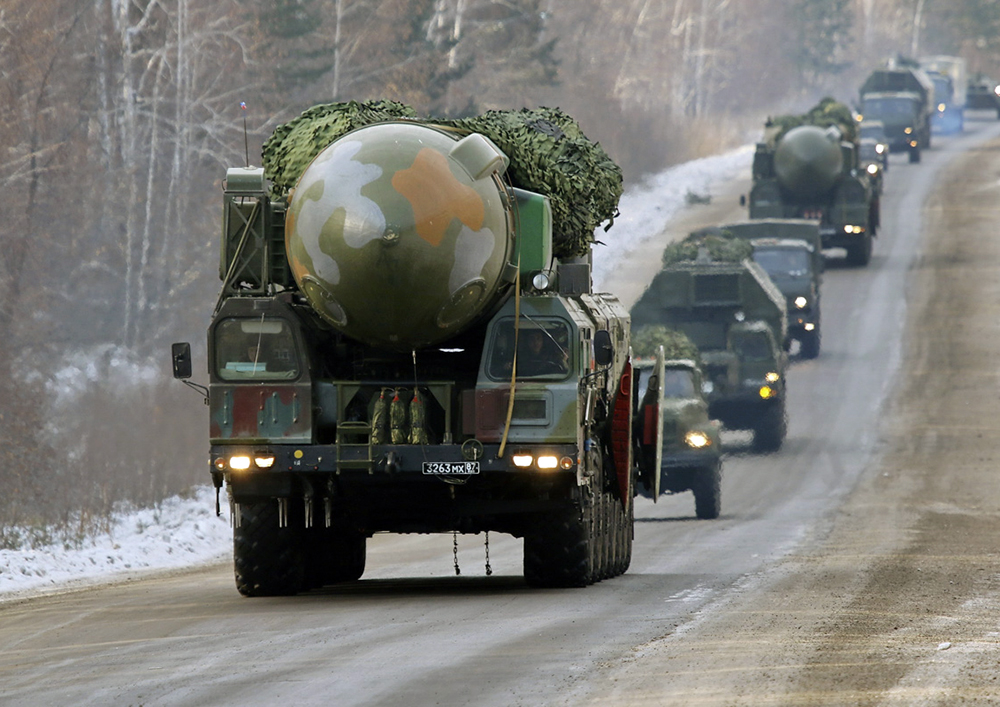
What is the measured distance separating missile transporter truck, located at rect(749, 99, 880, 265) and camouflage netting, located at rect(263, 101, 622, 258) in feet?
89.5

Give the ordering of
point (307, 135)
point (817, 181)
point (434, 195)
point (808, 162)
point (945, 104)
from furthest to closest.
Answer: point (945, 104), point (817, 181), point (808, 162), point (307, 135), point (434, 195)

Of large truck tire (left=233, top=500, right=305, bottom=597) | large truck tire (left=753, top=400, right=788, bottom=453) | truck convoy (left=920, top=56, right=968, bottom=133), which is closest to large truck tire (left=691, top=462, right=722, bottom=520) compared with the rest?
large truck tire (left=753, top=400, right=788, bottom=453)

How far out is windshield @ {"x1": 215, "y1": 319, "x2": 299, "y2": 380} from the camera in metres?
12.6

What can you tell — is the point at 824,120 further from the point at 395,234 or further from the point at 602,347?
the point at 395,234

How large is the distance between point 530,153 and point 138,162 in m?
28.0

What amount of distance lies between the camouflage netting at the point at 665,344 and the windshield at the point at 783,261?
26.1 feet

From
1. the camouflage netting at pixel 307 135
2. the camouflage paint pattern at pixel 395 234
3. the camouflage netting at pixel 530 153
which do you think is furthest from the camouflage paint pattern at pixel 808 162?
the camouflage paint pattern at pixel 395 234

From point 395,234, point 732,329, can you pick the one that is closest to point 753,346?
point 732,329

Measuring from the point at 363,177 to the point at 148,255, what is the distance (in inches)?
1132

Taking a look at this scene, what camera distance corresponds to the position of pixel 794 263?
108 ft

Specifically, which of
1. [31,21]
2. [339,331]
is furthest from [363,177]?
[31,21]

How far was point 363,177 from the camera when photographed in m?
11.9

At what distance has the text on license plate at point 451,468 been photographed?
12.4 metres

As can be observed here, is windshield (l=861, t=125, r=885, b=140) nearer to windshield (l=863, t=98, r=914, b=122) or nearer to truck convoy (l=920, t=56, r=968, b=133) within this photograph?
windshield (l=863, t=98, r=914, b=122)
